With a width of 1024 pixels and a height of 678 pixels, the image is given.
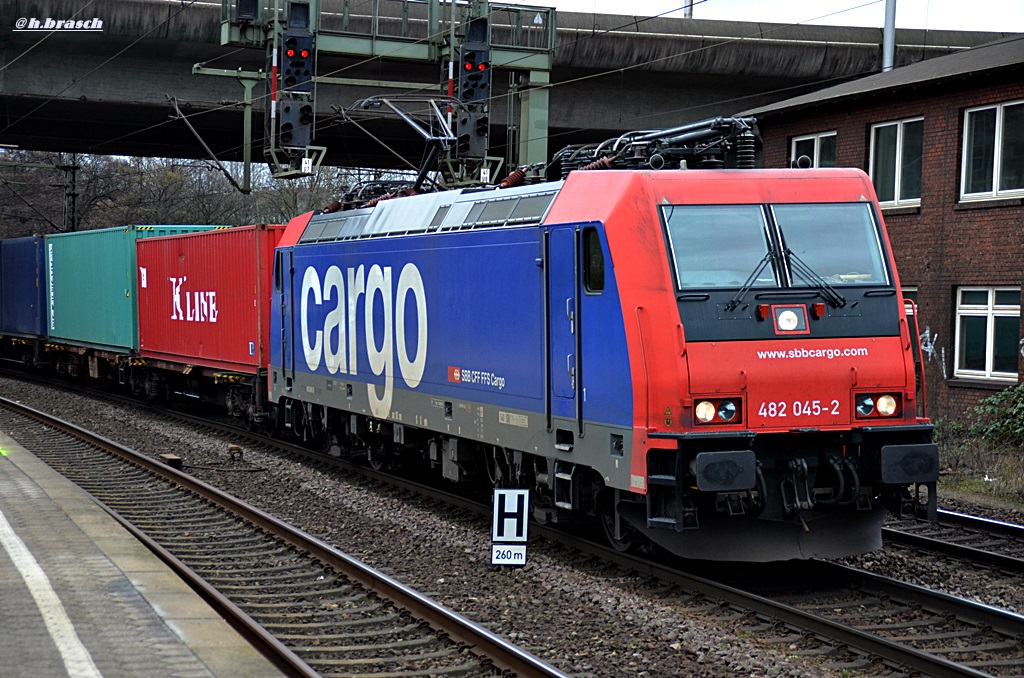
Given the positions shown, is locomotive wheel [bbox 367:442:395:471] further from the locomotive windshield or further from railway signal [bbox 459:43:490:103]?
railway signal [bbox 459:43:490:103]

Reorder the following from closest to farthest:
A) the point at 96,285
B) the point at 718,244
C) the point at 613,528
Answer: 1. the point at 718,244
2. the point at 613,528
3. the point at 96,285

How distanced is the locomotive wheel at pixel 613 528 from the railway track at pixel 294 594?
6.81 feet

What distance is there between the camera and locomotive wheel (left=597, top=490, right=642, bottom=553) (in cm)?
1031

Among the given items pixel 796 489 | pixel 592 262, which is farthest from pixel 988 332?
pixel 592 262

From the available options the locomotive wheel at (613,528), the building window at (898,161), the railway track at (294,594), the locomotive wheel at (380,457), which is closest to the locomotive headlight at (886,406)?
the locomotive wheel at (613,528)

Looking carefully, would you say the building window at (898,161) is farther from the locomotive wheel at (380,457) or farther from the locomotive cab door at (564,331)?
the locomotive cab door at (564,331)

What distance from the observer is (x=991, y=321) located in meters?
19.3

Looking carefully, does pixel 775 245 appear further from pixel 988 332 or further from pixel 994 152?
pixel 994 152

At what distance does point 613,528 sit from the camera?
1049 cm

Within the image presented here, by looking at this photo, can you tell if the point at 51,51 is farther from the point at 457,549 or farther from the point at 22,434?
the point at 457,549

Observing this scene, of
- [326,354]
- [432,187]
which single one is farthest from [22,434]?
[432,187]

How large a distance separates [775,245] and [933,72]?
1306cm

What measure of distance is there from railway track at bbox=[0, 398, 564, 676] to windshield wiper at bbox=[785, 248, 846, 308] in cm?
378

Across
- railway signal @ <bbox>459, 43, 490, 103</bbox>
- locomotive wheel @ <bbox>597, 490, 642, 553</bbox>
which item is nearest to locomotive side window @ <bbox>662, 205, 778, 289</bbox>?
locomotive wheel @ <bbox>597, 490, 642, 553</bbox>
